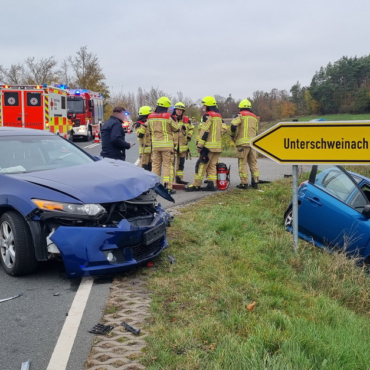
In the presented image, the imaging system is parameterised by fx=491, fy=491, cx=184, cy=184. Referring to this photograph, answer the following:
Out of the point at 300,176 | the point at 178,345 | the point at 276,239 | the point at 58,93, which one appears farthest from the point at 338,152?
the point at 58,93

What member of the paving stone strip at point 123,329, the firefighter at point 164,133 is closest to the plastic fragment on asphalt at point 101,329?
the paving stone strip at point 123,329

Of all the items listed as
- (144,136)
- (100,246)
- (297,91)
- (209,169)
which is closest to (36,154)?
(100,246)

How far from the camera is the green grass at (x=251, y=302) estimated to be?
3.18 meters

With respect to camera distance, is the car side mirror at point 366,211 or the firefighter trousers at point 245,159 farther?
the firefighter trousers at point 245,159

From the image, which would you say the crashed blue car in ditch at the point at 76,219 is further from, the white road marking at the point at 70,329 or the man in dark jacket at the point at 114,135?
the man in dark jacket at the point at 114,135

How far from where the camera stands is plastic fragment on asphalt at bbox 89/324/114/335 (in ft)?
12.2

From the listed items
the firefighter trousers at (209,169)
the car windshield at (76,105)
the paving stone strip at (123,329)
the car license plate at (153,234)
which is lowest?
the paving stone strip at (123,329)

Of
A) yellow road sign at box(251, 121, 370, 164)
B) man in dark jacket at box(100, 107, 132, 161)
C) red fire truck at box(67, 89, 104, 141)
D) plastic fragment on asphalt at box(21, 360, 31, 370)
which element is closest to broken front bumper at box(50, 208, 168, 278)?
plastic fragment on asphalt at box(21, 360, 31, 370)

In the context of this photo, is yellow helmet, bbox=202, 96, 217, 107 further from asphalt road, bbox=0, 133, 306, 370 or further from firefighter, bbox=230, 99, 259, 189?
asphalt road, bbox=0, 133, 306, 370

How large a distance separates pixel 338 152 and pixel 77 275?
3.07 metres

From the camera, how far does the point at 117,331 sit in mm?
3736

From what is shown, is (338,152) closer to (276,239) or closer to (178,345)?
(276,239)

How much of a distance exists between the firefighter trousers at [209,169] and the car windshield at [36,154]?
15.5ft

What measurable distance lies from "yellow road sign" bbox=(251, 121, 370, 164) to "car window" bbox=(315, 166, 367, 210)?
118 centimetres
